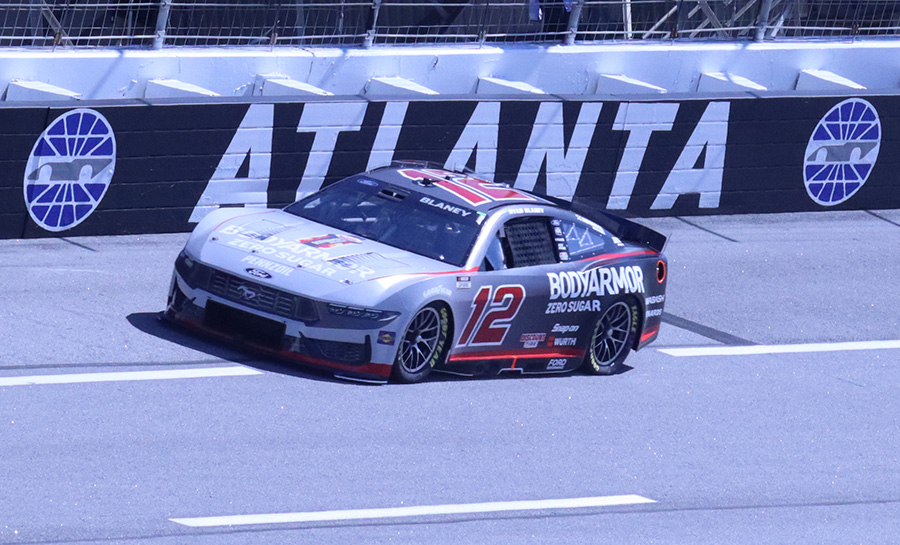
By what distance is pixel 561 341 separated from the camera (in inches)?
403

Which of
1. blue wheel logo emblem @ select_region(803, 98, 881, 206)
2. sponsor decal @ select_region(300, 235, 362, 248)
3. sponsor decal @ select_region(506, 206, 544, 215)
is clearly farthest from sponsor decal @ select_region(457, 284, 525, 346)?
blue wheel logo emblem @ select_region(803, 98, 881, 206)

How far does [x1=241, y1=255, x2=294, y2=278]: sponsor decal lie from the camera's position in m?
9.12

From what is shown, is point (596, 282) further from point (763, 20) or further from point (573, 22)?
point (763, 20)

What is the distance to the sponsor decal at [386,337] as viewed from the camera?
29.4 feet

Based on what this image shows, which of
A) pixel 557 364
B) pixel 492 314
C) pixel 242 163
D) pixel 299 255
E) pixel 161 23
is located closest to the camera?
pixel 299 255

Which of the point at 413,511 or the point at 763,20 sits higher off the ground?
the point at 763,20

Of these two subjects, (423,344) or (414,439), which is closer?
(414,439)

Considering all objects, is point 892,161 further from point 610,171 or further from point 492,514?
point 492,514

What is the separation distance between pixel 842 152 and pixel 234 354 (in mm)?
9697

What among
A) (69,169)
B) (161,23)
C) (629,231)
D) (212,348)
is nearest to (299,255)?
(212,348)

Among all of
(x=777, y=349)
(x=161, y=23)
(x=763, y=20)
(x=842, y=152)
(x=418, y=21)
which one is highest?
(x=763, y=20)

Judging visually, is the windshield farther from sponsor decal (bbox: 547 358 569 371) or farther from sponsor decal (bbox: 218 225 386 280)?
sponsor decal (bbox: 547 358 569 371)

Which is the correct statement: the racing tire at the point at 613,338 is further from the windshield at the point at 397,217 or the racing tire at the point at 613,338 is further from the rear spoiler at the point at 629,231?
the windshield at the point at 397,217

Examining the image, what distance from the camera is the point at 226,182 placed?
1352cm
